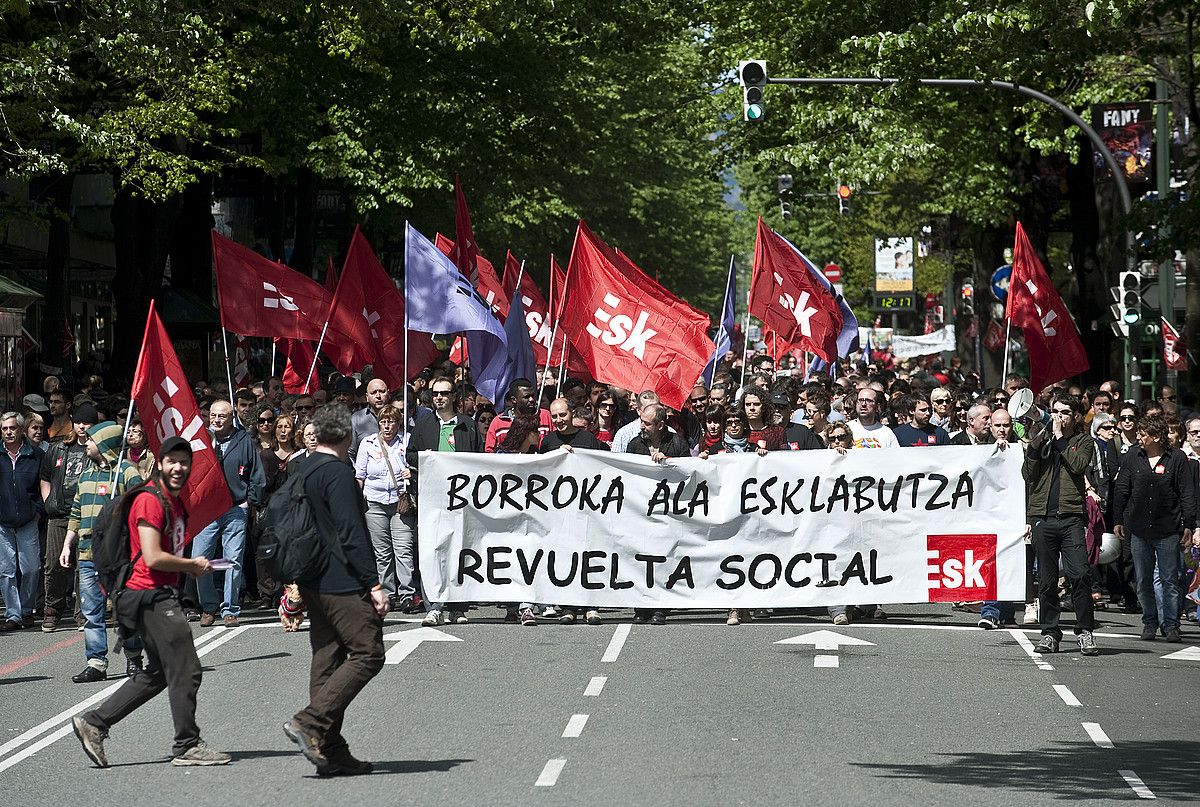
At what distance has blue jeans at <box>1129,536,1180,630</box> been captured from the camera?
14.4m

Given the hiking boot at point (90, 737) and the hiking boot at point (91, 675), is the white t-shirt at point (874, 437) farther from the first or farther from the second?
the hiking boot at point (90, 737)

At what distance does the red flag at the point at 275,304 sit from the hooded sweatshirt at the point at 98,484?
5.64 m

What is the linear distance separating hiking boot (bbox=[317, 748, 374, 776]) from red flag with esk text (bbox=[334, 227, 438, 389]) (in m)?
11.7

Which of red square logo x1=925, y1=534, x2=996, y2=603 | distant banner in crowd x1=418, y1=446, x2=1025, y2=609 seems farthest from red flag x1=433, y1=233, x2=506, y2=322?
red square logo x1=925, y1=534, x2=996, y2=603

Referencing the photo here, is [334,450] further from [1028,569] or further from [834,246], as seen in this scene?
[834,246]

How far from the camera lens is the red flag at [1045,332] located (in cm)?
1980

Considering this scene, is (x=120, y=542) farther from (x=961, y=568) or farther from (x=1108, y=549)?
(x=1108, y=549)

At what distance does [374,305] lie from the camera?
21.2 m

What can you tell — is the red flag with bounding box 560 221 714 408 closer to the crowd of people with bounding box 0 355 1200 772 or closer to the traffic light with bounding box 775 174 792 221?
the crowd of people with bounding box 0 355 1200 772

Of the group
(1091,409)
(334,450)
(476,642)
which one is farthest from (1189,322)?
(334,450)

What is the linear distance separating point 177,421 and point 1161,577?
7323 mm

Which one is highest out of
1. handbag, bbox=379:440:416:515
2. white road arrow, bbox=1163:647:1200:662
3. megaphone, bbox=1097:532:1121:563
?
handbag, bbox=379:440:416:515

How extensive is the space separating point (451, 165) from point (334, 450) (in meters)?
24.3

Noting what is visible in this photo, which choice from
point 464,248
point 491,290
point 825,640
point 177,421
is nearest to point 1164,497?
point 825,640
